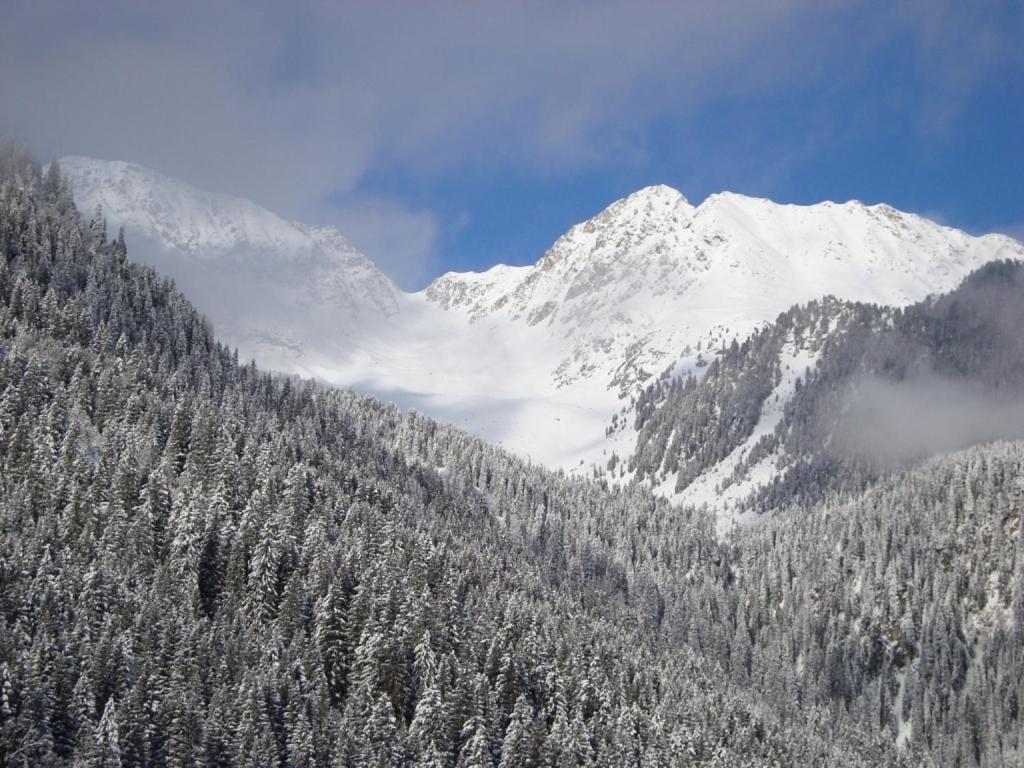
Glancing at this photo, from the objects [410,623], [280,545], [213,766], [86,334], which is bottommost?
[213,766]

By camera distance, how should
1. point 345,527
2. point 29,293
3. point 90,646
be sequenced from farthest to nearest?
point 29,293
point 345,527
point 90,646

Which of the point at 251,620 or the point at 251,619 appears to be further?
the point at 251,619

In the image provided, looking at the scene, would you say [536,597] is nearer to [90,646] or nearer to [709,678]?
[709,678]

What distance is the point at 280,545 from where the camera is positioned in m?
120

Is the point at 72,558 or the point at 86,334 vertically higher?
the point at 86,334

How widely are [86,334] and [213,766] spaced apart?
3977 inches

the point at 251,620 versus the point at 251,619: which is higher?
the point at 251,619

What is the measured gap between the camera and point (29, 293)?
157125 millimetres

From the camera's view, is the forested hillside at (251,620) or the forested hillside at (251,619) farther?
the forested hillside at (251,619)

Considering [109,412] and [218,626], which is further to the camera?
[109,412]

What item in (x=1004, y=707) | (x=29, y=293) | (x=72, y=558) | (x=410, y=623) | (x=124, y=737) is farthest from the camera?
(x=1004, y=707)

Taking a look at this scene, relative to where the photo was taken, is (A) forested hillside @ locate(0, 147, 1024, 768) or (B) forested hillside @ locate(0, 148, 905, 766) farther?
(A) forested hillside @ locate(0, 147, 1024, 768)

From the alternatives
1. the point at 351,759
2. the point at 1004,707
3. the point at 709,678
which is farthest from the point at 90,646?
the point at 1004,707

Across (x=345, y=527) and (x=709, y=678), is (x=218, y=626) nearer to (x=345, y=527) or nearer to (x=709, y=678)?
(x=345, y=527)
